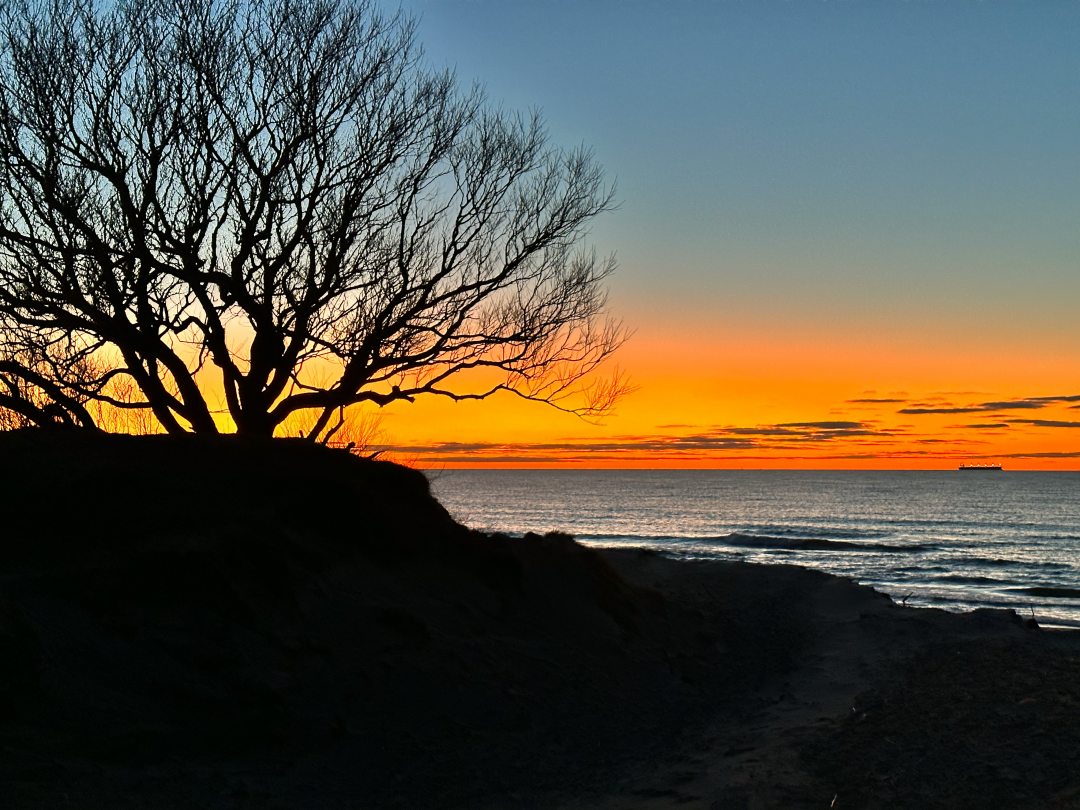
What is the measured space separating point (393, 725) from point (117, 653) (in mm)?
2821

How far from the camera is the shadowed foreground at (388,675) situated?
780cm

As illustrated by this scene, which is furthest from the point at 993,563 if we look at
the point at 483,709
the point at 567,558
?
the point at 483,709

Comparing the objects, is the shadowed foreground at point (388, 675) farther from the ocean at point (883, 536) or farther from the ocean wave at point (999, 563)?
the ocean wave at point (999, 563)

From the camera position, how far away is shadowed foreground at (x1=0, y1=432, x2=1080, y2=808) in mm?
7805

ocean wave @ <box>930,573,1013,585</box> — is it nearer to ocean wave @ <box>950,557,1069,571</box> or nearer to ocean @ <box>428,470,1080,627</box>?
ocean @ <box>428,470,1080,627</box>

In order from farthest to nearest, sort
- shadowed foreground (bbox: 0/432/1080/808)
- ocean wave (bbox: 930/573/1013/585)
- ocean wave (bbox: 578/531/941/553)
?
1. ocean wave (bbox: 578/531/941/553)
2. ocean wave (bbox: 930/573/1013/585)
3. shadowed foreground (bbox: 0/432/1080/808)

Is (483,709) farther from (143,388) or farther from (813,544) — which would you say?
(813,544)

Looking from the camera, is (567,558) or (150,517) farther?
(567,558)

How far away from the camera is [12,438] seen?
11414 millimetres

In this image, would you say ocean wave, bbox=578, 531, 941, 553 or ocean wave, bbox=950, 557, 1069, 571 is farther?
ocean wave, bbox=578, 531, 941, 553

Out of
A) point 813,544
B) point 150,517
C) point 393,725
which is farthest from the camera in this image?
point 813,544

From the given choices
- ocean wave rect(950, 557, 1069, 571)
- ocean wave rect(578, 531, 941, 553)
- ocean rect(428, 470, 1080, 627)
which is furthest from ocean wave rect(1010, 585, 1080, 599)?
ocean wave rect(578, 531, 941, 553)

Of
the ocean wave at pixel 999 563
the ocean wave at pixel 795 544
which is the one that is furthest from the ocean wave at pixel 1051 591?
the ocean wave at pixel 795 544

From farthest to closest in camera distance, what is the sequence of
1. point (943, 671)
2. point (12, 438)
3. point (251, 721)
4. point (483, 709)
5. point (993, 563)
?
point (993, 563) → point (943, 671) → point (12, 438) → point (483, 709) → point (251, 721)
